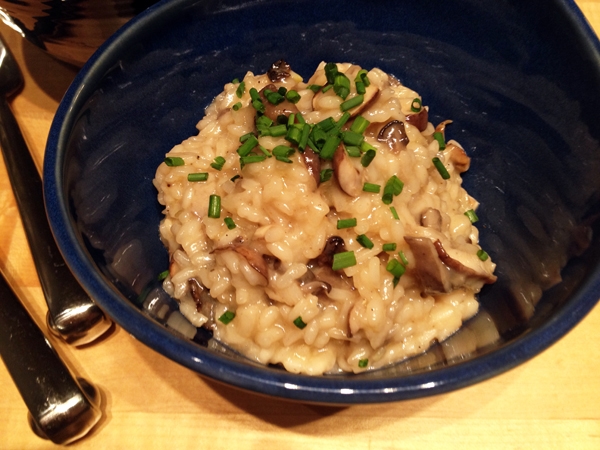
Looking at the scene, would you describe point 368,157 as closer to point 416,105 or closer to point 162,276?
point 416,105

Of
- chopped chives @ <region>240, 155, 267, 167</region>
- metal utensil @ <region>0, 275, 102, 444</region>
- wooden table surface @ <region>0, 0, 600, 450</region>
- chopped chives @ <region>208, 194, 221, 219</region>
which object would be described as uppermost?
chopped chives @ <region>240, 155, 267, 167</region>

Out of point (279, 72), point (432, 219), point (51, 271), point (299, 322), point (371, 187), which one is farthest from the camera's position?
point (279, 72)

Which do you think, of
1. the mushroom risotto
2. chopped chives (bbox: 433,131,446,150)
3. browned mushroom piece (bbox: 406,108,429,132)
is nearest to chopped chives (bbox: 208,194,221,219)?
the mushroom risotto

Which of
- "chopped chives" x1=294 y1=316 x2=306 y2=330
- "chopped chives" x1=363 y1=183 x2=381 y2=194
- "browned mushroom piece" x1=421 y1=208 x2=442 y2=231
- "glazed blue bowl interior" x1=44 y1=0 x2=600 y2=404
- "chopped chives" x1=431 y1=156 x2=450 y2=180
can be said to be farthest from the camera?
"chopped chives" x1=431 y1=156 x2=450 y2=180

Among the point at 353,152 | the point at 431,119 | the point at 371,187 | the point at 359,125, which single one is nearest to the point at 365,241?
the point at 371,187

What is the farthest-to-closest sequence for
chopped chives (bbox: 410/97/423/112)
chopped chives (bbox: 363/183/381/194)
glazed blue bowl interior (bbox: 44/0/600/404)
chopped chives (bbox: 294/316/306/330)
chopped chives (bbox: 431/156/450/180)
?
chopped chives (bbox: 410/97/423/112) → chopped chives (bbox: 431/156/450/180) → chopped chives (bbox: 363/183/381/194) → chopped chives (bbox: 294/316/306/330) → glazed blue bowl interior (bbox: 44/0/600/404)

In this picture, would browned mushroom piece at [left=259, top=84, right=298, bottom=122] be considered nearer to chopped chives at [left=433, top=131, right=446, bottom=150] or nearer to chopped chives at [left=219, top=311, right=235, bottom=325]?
chopped chives at [left=433, top=131, right=446, bottom=150]

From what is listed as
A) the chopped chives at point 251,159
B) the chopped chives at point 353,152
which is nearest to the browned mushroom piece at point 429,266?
the chopped chives at point 353,152

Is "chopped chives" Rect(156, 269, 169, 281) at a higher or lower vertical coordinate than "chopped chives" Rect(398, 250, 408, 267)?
lower
